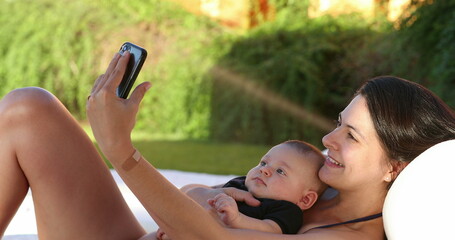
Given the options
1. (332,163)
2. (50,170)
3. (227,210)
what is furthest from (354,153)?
(50,170)

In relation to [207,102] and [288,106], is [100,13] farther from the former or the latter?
[288,106]

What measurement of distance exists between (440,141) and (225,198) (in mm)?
685

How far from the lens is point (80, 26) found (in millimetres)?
10250

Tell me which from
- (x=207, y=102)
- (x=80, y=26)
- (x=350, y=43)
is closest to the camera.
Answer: (x=350, y=43)

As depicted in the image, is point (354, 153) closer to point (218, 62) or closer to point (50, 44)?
point (218, 62)

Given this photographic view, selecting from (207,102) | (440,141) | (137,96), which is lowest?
(207,102)

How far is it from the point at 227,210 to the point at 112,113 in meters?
0.55

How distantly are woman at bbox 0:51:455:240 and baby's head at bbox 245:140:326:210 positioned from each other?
0.07 m

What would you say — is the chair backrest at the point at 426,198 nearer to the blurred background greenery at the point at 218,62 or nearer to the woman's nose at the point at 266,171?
the woman's nose at the point at 266,171

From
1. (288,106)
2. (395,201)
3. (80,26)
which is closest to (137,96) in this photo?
(395,201)

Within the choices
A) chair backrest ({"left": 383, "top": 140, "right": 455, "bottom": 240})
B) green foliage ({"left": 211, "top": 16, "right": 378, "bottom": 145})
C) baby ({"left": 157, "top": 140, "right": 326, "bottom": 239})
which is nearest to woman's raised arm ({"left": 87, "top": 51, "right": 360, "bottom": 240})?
baby ({"left": 157, "top": 140, "right": 326, "bottom": 239})

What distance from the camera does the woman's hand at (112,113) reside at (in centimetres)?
145

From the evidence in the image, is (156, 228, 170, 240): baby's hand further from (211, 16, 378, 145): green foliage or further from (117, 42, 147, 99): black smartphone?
(211, 16, 378, 145): green foliage

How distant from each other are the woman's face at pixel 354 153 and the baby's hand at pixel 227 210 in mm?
307
